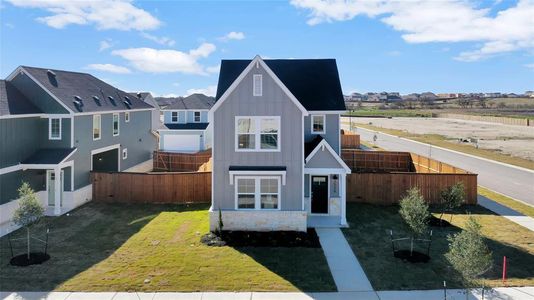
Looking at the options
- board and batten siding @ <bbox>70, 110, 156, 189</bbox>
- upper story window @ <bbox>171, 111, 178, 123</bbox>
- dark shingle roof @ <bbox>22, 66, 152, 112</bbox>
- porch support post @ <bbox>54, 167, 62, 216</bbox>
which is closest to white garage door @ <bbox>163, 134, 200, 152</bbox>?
upper story window @ <bbox>171, 111, 178, 123</bbox>

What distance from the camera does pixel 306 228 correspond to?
59.8 feet

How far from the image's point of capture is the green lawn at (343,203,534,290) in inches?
518

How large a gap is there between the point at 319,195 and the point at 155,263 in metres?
9.40

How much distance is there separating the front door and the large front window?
3527mm

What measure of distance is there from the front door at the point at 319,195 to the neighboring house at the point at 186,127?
80.1 ft

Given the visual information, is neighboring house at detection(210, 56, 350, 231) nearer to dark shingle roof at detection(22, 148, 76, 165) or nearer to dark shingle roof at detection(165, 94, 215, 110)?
dark shingle roof at detection(22, 148, 76, 165)

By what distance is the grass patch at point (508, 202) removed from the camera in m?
21.7

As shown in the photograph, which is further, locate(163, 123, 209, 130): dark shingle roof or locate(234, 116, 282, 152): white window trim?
locate(163, 123, 209, 130): dark shingle roof

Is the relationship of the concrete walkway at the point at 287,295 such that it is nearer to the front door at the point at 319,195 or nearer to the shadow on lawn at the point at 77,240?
the shadow on lawn at the point at 77,240

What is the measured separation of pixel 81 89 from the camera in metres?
26.2

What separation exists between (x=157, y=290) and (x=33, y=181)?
1371cm

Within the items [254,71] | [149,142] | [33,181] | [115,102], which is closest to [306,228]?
[254,71]

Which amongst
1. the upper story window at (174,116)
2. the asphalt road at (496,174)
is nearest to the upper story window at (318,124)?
the asphalt road at (496,174)

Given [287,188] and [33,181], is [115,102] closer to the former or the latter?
[33,181]
